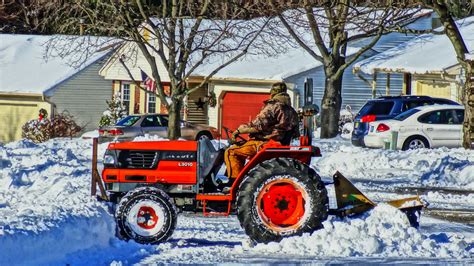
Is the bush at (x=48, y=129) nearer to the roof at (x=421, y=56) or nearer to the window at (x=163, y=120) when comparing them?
the window at (x=163, y=120)

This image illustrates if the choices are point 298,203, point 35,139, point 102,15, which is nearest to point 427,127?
point 102,15

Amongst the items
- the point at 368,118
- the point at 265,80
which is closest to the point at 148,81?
the point at 265,80

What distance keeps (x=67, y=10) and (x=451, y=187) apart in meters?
16.5

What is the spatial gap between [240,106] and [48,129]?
833 cm

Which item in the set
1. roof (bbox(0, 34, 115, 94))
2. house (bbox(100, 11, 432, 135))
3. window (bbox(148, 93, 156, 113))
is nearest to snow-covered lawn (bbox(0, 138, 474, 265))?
house (bbox(100, 11, 432, 135))

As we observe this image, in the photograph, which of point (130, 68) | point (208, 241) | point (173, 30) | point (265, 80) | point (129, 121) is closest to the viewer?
point (208, 241)

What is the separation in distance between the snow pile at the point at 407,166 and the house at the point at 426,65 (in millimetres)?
12097

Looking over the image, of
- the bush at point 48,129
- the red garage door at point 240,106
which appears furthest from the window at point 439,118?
the bush at point 48,129

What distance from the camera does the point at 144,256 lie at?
11.3m

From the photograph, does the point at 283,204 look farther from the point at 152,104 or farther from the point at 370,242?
the point at 152,104

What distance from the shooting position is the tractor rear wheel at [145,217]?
1210 cm

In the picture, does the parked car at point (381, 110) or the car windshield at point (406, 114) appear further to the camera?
the parked car at point (381, 110)

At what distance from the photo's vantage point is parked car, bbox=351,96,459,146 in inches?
1208

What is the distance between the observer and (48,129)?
45.7 meters
